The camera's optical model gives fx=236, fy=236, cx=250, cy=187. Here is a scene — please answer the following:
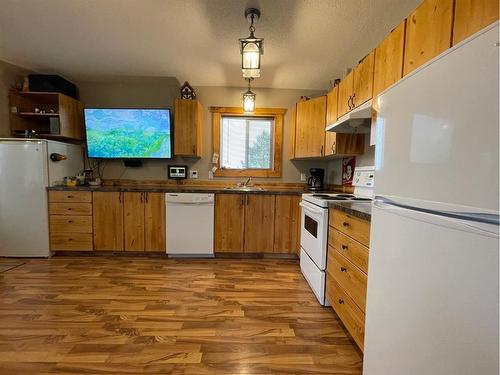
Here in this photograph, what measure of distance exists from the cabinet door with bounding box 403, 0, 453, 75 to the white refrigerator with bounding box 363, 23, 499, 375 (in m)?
0.54

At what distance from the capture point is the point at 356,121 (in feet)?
6.66

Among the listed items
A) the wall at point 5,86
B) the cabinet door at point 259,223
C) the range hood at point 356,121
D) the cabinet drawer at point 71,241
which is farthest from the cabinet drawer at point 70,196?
the range hood at point 356,121

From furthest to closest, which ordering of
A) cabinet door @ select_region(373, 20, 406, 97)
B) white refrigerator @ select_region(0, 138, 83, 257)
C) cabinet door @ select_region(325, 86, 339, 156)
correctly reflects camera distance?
white refrigerator @ select_region(0, 138, 83, 257) → cabinet door @ select_region(325, 86, 339, 156) → cabinet door @ select_region(373, 20, 406, 97)

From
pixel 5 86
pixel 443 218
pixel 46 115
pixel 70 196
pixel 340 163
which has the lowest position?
pixel 70 196

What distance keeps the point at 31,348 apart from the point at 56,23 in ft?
8.33

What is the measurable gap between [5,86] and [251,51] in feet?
10.8

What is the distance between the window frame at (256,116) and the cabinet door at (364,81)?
1466 millimetres

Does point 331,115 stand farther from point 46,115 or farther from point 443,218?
point 46,115

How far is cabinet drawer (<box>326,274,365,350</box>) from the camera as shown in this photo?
1.37 m

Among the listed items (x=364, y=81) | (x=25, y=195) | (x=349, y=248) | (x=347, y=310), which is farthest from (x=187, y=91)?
(x=347, y=310)

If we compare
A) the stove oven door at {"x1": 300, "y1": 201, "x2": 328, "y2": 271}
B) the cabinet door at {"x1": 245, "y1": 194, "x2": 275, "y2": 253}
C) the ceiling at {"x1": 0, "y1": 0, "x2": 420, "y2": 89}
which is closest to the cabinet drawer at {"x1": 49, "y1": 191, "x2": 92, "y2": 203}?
the ceiling at {"x1": 0, "y1": 0, "x2": 420, "y2": 89}

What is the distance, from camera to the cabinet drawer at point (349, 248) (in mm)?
1370

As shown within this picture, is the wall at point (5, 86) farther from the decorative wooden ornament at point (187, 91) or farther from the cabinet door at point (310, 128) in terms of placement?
the cabinet door at point (310, 128)

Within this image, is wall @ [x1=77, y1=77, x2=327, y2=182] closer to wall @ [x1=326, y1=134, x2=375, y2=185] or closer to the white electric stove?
wall @ [x1=326, y1=134, x2=375, y2=185]
